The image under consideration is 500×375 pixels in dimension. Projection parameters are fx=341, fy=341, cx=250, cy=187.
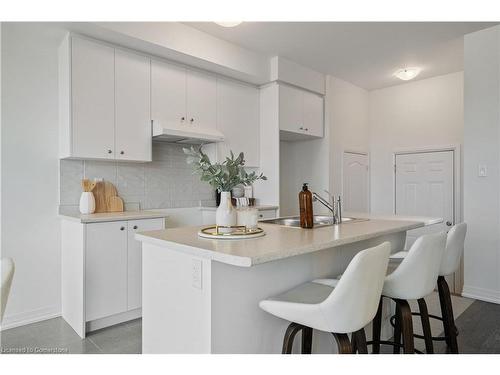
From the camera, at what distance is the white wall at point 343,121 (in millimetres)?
4801

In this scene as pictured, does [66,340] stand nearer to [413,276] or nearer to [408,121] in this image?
[413,276]

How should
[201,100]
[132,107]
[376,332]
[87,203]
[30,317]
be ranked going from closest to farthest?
[376,332] → [30,317] → [87,203] → [132,107] → [201,100]

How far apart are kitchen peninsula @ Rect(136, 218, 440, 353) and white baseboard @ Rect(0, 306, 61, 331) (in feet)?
5.04

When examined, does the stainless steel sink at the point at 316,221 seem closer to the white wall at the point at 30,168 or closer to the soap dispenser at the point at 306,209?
the soap dispenser at the point at 306,209

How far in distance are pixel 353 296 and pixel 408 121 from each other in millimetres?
4441

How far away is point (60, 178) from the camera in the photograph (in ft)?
9.77


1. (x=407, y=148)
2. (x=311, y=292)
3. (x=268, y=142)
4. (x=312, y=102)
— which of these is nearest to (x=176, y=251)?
(x=311, y=292)

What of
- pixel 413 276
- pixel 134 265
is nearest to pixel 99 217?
pixel 134 265

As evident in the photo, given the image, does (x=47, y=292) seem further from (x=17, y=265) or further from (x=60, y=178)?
(x=60, y=178)

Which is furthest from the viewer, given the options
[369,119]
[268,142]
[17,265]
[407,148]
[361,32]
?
[369,119]

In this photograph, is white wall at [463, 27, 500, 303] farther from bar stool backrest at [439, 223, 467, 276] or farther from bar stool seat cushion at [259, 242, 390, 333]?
bar stool seat cushion at [259, 242, 390, 333]

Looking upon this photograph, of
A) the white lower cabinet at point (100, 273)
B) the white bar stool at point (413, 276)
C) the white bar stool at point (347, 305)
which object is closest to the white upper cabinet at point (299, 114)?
the white lower cabinet at point (100, 273)

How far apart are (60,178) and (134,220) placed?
0.80m

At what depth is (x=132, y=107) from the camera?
3.12 m
